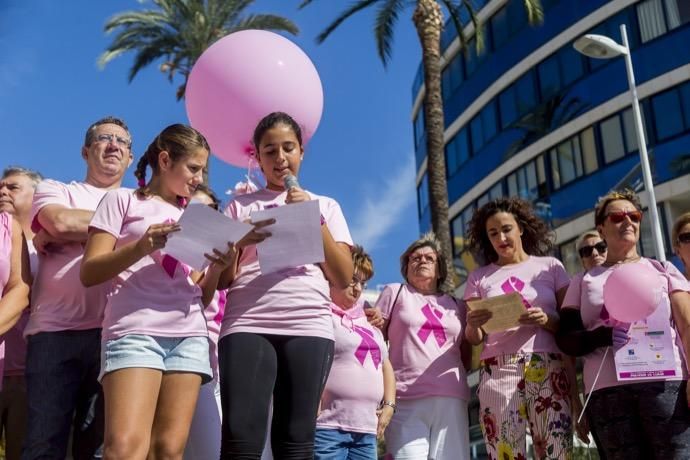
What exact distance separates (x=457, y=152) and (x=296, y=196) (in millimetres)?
29064

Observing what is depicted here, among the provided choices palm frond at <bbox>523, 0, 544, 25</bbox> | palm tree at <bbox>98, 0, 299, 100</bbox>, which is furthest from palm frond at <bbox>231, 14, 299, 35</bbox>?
palm frond at <bbox>523, 0, 544, 25</bbox>

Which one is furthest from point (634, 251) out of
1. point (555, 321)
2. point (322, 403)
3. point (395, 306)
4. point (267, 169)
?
point (267, 169)

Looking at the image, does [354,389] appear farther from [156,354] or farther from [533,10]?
[533,10]

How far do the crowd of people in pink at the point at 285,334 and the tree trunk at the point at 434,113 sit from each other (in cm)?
867

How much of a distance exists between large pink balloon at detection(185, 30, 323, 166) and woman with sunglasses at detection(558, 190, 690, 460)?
1916mm

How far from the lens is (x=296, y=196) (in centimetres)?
340

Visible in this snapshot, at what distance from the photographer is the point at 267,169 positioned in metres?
3.80

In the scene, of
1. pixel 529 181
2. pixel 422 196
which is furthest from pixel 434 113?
pixel 422 196

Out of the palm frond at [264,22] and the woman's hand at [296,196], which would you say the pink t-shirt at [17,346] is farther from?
the palm frond at [264,22]

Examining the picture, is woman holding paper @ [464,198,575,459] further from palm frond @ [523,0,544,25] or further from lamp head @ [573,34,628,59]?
palm frond @ [523,0,544,25]

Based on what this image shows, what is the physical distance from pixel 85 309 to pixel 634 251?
3.23 metres

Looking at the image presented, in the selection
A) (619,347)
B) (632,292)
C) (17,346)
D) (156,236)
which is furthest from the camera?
(619,347)

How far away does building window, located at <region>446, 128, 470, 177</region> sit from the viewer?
102 ft

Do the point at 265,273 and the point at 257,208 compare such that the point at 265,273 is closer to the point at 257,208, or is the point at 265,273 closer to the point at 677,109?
the point at 257,208
